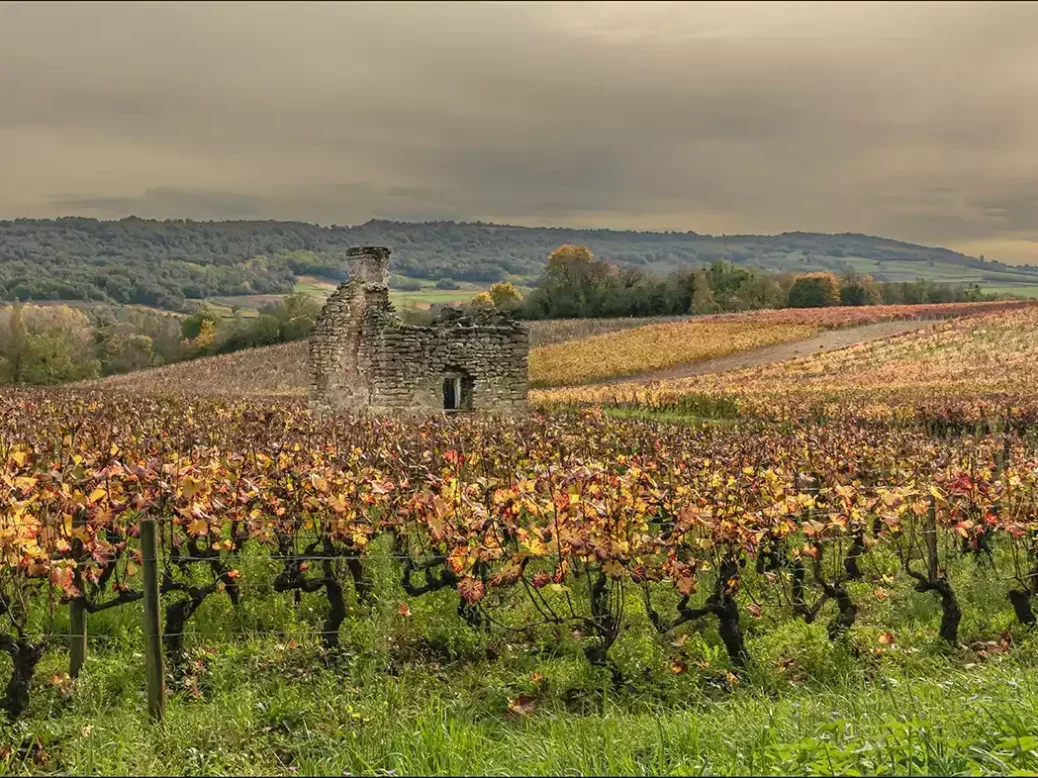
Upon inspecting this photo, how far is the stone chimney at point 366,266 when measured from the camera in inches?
973

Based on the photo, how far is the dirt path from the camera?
53.8 metres

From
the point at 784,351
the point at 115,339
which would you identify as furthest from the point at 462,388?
the point at 115,339

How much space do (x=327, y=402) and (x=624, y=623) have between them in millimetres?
18108

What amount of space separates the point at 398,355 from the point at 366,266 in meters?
3.23

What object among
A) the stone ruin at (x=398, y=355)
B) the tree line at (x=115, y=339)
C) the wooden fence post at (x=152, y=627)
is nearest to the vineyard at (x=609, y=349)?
the tree line at (x=115, y=339)

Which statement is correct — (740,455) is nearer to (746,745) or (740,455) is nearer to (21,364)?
(746,745)

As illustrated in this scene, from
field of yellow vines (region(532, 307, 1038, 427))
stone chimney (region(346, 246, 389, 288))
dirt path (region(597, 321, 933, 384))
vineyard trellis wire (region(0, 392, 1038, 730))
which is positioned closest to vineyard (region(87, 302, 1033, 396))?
dirt path (region(597, 321, 933, 384))

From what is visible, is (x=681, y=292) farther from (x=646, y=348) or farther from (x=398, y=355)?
(x=398, y=355)

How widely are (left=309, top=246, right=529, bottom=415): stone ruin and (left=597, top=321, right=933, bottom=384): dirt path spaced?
2682cm

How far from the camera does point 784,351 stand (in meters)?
58.0

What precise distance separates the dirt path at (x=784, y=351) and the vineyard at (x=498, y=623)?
1621 inches

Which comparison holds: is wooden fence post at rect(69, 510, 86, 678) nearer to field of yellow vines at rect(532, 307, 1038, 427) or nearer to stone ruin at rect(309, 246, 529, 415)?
stone ruin at rect(309, 246, 529, 415)

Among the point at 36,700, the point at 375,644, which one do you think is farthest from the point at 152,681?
the point at 375,644

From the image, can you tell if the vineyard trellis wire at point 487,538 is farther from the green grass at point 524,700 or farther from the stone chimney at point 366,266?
the stone chimney at point 366,266
